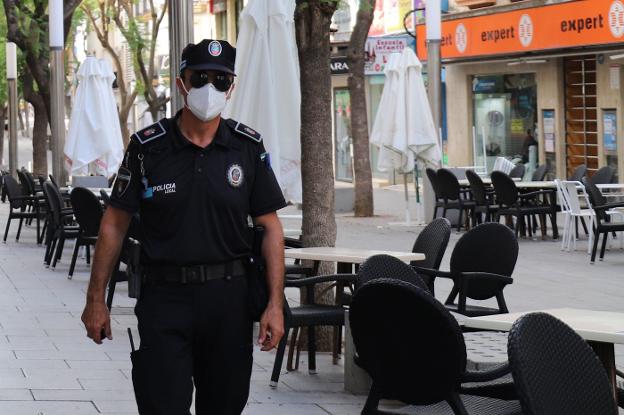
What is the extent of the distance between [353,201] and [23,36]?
23.0ft

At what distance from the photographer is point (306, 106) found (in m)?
10.8

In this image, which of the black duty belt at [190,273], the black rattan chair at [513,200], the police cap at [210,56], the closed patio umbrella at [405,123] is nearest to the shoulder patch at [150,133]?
the police cap at [210,56]

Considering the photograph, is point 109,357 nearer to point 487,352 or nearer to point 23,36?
point 487,352

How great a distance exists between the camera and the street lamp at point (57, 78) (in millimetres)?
22844

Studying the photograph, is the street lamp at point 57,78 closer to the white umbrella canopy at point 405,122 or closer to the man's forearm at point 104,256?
the white umbrella canopy at point 405,122

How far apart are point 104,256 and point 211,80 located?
0.80 m

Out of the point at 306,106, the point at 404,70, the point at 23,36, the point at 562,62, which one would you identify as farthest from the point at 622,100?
the point at 306,106

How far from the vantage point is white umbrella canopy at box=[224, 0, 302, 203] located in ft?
37.6

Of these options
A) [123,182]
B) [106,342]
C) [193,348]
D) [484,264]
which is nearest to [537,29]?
Answer: [106,342]

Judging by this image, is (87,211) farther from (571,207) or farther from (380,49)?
(380,49)

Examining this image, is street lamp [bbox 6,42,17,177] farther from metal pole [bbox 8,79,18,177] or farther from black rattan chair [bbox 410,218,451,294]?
black rattan chair [bbox 410,218,451,294]

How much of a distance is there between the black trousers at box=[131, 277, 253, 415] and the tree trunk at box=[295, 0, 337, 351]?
5122 millimetres

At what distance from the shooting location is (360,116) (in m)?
26.2

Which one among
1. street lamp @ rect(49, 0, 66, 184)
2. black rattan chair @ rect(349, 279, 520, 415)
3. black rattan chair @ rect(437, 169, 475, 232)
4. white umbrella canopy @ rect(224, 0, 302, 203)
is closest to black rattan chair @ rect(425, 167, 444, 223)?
black rattan chair @ rect(437, 169, 475, 232)
